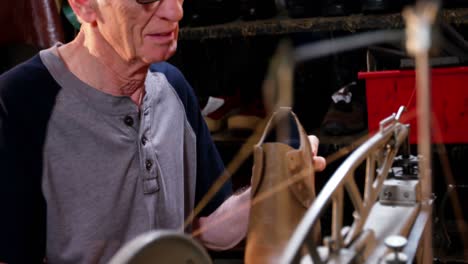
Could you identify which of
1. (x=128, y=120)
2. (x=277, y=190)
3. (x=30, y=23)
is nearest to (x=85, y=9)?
(x=128, y=120)

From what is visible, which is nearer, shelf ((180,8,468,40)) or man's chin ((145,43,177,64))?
man's chin ((145,43,177,64))

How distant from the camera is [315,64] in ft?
7.68

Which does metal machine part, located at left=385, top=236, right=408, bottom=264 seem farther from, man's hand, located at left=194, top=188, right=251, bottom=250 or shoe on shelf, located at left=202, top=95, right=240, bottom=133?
shoe on shelf, located at left=202, top=95, right=240, bottom=133

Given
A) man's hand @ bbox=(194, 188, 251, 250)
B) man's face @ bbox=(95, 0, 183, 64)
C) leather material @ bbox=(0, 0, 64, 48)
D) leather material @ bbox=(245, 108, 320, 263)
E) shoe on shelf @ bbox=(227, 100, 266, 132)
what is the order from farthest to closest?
shoe on shelf @ bbox=(227, 100, 266, 132) → leather material @ bbox=(0, 0, 64, 48) → man's hand @ bbox=(194, 188, 251, 250) → man's face @ bbox=(95, 0, 183, 64) → leather material @ bbox=(245, 108, 320, 263)

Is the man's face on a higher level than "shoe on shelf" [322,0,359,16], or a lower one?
higher

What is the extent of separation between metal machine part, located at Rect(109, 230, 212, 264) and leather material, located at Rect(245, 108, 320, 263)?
10.7 inches

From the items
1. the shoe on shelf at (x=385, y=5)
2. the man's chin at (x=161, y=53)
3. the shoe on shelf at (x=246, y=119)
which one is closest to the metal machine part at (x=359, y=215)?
the man's chin at (x=161, y=53)

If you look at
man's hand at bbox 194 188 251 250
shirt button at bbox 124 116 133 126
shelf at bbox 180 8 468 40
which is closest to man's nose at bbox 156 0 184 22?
shirt button at bbox 124 116 133 126

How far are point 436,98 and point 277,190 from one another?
3.37ft

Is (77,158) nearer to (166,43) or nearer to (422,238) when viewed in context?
(166,43)

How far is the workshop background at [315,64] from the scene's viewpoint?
1.80 metres

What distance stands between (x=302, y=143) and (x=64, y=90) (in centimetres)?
43

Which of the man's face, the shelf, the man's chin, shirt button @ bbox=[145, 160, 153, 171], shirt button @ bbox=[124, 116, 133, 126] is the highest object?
the man's face

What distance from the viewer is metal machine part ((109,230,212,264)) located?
19.9 inches
